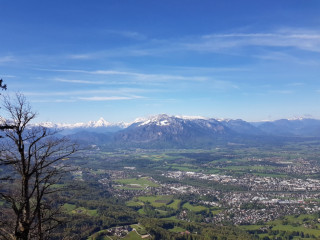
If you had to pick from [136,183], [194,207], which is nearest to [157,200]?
[194,207]

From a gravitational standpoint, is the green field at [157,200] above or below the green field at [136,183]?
above

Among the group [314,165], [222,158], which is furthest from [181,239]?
[222,158]

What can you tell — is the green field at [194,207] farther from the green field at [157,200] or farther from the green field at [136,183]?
the green field at [136,183]

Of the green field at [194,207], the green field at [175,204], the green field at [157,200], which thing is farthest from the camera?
the green field at [157,200]

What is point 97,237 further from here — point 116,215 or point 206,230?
point 206,230

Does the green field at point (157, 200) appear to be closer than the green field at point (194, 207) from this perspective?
No

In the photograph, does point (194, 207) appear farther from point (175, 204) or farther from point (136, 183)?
point (136, 183)

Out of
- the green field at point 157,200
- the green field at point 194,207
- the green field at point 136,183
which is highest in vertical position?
the green field at point 194,207

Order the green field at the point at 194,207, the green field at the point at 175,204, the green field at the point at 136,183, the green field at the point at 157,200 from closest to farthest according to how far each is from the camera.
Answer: the green field at the point at 194,207 < the green field at the point at 175,204 < the green field at the point at 157,200 < the green field at the point at 136,183

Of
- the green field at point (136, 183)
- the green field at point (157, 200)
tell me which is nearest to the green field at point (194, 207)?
the green field at point (157, 200)

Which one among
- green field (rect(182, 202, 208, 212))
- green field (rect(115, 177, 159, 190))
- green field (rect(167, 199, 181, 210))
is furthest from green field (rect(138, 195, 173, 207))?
green field (rect(115, 177, 159, 190))

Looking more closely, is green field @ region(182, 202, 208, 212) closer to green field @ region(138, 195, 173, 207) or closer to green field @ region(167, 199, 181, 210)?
green field @ region(167, 199, 181, 210)
